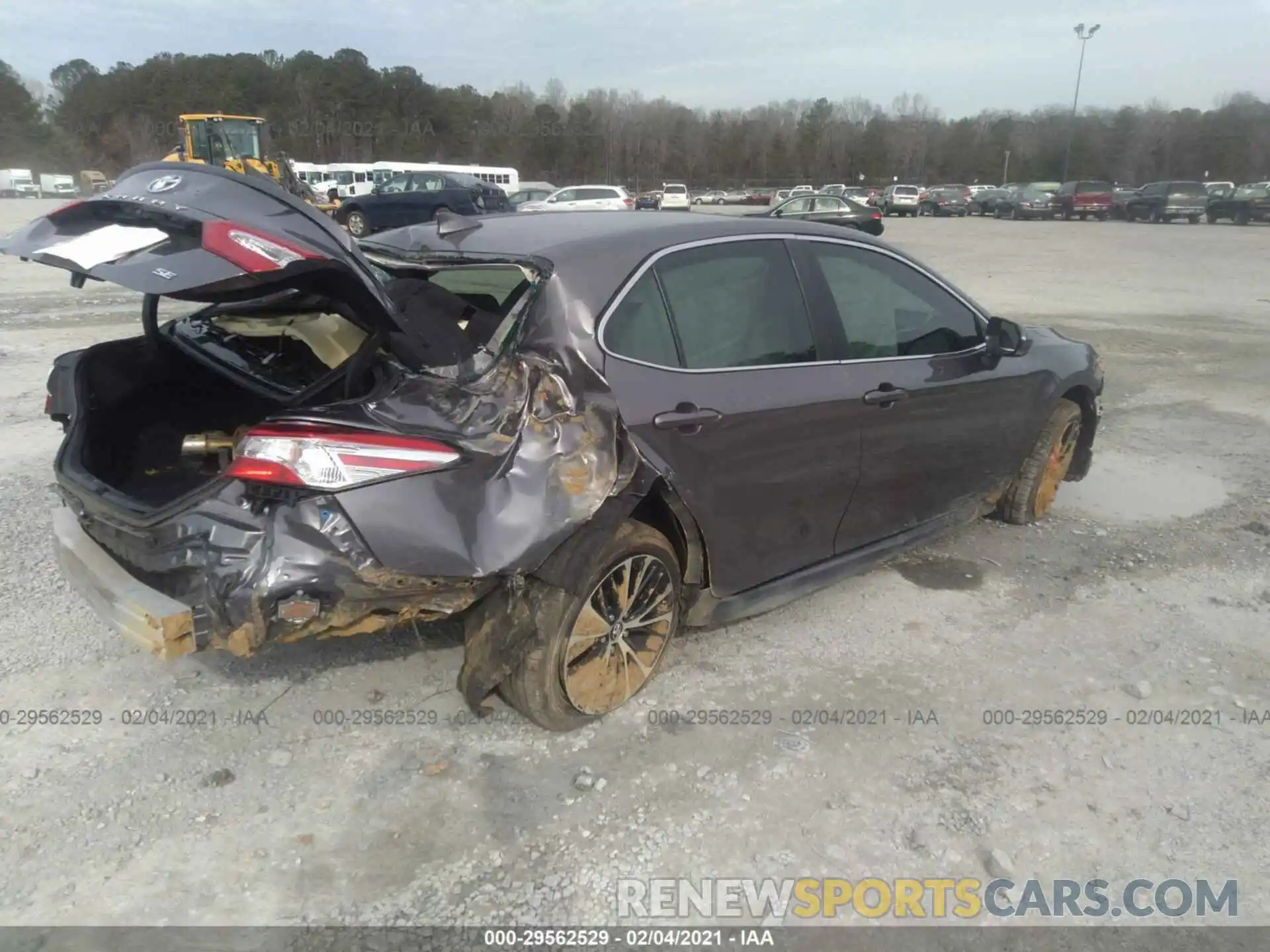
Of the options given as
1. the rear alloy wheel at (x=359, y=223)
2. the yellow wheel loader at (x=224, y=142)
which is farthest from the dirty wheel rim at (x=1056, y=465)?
the yellow wheel loader at (x=224, y=142)

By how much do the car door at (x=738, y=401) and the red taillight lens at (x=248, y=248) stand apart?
3.33 feet

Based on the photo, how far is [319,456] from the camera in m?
2.44

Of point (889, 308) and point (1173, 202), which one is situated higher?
point (1173, 202)

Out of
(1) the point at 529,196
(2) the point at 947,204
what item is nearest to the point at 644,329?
(1) the point at 529,196

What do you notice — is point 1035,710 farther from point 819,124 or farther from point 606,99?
point 606,99

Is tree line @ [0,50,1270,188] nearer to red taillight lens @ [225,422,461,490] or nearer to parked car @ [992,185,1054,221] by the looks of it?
parked car @ [992,185,1054,221]

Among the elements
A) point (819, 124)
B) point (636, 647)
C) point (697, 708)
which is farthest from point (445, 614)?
point (819, 124)

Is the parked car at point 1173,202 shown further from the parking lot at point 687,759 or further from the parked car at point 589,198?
the parking lot at point 687,759

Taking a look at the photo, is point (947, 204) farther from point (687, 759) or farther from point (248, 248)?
point (248, 248)

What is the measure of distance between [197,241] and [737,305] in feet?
6.03

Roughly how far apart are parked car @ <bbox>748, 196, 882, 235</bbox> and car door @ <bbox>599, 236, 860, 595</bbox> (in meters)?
22.8

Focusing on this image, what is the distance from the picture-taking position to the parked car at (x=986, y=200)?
46344 mm

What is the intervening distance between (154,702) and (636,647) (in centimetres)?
171

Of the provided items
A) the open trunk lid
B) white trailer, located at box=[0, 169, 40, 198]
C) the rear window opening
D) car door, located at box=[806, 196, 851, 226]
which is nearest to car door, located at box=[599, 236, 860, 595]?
the rear window opening
